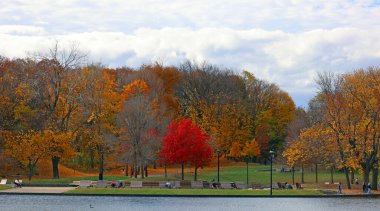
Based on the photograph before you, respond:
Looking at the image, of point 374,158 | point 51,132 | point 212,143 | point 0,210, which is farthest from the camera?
point 212,143

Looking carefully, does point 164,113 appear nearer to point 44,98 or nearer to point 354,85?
point 44,98

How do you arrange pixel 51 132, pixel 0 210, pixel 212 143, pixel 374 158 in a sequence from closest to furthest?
pixel 0 210
pixel 374 158
pixel 51 132
pixel 212 143

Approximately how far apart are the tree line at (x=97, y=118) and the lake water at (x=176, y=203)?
63.6 feet

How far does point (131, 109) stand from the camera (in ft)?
250

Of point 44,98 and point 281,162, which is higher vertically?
point 44,98

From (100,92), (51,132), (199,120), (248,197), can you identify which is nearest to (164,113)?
(199,120)

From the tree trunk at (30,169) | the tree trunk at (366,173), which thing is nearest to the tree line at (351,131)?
the tree trunk at (366,173)

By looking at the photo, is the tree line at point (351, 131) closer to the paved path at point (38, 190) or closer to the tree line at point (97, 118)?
the tree line at point (97, 118)

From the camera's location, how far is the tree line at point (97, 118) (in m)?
75.3

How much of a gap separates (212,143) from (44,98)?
23927mm

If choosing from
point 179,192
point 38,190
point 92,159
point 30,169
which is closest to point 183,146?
point 179,192

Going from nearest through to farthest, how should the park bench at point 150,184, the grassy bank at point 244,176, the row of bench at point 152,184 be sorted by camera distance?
1. the row of bench at point 152,184
2. the park bench at point 150,184
3. the grassy bank at point 244,176

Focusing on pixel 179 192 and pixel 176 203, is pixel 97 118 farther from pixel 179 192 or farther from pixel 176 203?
Result: pixel 176 203

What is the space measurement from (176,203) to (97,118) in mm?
33612
